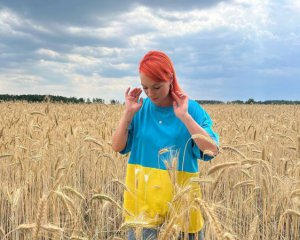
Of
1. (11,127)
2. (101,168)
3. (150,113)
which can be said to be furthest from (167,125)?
(11,127)

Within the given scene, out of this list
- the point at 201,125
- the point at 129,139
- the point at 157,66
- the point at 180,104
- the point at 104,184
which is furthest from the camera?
the point at 104,184

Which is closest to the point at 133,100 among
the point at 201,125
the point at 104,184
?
the point at 201,125

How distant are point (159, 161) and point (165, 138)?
0.42 ft

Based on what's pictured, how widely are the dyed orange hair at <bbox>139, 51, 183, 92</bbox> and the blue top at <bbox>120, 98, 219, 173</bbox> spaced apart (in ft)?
0.81

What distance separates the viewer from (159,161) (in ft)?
6.81

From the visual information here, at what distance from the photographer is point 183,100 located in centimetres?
203

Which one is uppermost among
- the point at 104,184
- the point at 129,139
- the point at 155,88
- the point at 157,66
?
the point at 157,66

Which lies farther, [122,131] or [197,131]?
[122,131]

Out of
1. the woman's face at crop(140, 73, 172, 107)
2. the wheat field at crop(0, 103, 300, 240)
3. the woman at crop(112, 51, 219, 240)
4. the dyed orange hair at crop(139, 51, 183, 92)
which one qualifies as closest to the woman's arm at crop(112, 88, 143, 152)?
the woman at crop(112, 51, 219, 240)

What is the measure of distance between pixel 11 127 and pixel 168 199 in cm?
463

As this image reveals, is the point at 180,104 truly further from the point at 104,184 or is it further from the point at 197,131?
the point at 104,184

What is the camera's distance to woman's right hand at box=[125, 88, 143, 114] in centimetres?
213

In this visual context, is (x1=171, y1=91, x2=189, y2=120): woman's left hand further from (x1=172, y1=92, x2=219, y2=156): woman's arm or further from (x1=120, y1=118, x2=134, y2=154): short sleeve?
(x1=120, y1=118, x2=134, y2=154): short sleeve

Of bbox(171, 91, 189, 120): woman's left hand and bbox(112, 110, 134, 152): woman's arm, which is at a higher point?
bbox(171, 91, 189, 120): woman's left hand
